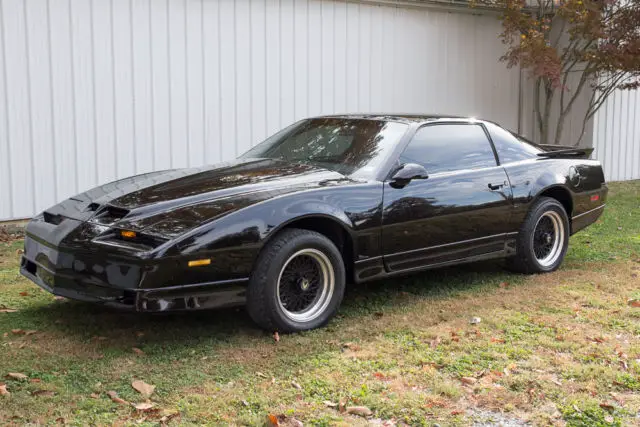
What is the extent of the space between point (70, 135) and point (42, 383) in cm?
547

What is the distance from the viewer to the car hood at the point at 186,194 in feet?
15.0

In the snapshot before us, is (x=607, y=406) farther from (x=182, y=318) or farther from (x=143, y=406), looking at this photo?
(x=182, y=318)

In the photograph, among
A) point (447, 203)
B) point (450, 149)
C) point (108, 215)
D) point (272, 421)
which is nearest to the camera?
point (272, 421)

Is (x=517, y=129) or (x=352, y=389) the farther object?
(x=517, y=129)

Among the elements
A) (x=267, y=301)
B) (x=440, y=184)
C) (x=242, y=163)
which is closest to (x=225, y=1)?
(x=242, y=163)

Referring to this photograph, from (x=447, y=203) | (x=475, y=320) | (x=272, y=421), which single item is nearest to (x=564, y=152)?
(x=447, y=203)

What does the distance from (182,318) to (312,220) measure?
113cm

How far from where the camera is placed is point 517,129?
13.6 m

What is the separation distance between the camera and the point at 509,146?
6523 mm

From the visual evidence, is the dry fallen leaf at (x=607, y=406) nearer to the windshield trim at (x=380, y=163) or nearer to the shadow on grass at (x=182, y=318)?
the shadow on grass at (x=182, y=318)

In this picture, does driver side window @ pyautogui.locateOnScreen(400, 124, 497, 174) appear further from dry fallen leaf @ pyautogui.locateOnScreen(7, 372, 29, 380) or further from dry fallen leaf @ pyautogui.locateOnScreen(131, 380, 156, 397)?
dry fallen leaf @ pyautogui.locateOnScreen(7, 372, 29, 380)

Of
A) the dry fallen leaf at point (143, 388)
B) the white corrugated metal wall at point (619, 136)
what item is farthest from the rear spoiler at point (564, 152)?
the white corrugated metal wall at point (619, 136)

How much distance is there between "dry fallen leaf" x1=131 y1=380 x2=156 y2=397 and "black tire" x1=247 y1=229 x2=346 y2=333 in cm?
92

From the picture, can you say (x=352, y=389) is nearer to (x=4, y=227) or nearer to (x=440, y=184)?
(x=440, y=184)
